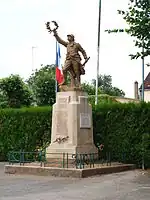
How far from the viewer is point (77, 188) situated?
12.6 meters

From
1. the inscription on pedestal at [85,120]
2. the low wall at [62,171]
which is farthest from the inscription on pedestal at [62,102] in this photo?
the low wall at [62,171]

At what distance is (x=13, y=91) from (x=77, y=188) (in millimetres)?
25312

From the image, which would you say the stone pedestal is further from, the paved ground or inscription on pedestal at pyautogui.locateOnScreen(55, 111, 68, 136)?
the paved ground

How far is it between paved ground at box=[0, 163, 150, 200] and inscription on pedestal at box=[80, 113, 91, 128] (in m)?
2.84

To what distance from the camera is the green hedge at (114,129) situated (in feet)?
61.9

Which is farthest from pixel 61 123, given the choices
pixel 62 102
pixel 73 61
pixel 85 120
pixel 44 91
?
pixel 44 91

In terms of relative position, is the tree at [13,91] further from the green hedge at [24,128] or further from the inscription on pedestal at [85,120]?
the inscription on pedestal at [85,120]

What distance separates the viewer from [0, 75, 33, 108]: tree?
37.1 m

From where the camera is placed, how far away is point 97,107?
2050 centimetres

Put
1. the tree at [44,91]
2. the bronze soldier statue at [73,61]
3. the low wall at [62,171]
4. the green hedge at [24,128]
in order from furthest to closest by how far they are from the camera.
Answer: the tree at [44,91] < the green hedge at [24,128] < the bronze soldier statue at [73,61] < the low wall at [62,171]

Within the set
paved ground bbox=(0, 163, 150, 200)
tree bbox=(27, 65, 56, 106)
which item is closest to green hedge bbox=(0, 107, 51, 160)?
paved ground bbox=(0, 163, 150, 200)

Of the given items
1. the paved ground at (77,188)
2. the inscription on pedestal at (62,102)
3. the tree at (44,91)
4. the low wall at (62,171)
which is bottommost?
the paved ground at (77,188)

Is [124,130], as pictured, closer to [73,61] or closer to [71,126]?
[71,126]

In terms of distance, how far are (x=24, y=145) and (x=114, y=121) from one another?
5191 millimetres
